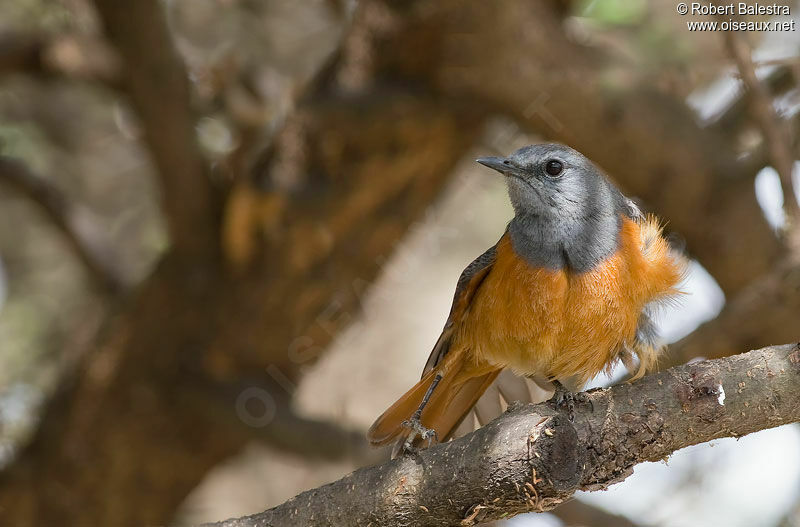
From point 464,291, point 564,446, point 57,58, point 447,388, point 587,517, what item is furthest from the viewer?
point 57,58

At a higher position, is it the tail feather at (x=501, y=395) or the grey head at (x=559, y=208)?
the grey head at (x=559, y=208)

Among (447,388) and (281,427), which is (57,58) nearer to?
(281,427)

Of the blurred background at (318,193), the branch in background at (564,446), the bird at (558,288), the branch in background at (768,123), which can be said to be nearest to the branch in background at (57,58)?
the blurred background at (318,193)

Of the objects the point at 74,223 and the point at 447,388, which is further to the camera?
the point at 74,223

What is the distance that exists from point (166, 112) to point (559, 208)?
108 inches

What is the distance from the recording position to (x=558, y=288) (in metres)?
3.22

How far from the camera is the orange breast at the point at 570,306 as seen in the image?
10.5 feet

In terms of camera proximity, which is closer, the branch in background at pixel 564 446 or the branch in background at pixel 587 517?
the branch in background at pixel 564 446

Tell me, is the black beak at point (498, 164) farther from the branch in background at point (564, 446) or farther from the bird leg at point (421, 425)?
the branch in background at point (564, 446)

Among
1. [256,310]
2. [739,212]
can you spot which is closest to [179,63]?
[256,310]

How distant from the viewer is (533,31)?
16.7 ft

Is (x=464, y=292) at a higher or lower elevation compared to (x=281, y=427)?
higher

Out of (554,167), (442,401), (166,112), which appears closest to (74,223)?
(166,112)

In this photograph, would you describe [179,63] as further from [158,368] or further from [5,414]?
[5,414]
